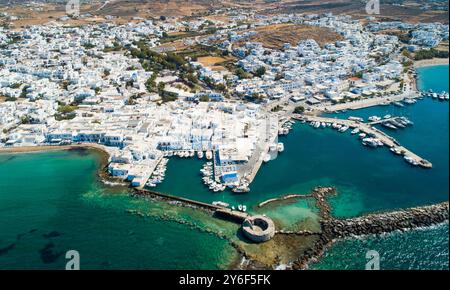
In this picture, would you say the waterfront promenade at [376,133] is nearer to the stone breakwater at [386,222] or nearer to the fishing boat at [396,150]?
the fishing boat at [396,150]

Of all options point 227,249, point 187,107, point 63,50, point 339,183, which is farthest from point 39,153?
point 63,50

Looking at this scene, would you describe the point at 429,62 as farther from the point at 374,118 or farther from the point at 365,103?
the point at 374,118

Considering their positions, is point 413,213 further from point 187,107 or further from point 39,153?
point 39,153

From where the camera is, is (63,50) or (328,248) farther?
(63,50)

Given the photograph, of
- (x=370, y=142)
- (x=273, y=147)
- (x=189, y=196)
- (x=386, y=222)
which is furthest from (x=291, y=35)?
→ (x=386, y=222)

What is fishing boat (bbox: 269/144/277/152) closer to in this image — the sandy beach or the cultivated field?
the sandy beach
